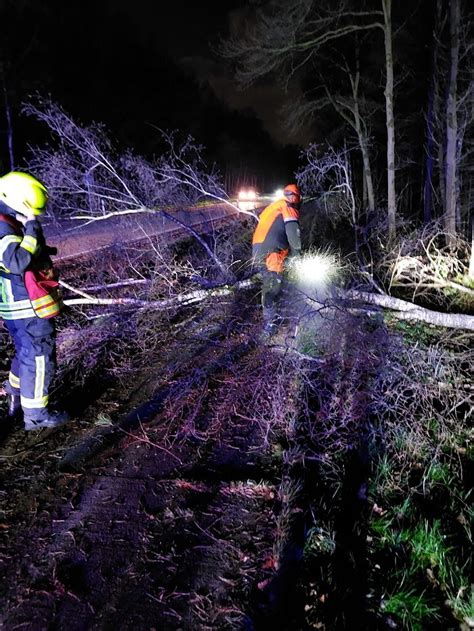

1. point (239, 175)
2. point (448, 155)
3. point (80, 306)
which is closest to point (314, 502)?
point (80, 306)

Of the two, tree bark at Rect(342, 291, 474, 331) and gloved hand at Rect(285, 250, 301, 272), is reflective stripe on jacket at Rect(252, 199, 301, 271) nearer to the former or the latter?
gloved hand at Rect(285, 250, 301, 272)

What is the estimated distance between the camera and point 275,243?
17.0 feet

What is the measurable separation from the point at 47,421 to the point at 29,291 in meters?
1.05

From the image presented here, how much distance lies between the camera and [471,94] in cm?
929

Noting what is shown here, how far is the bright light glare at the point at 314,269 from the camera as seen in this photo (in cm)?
569

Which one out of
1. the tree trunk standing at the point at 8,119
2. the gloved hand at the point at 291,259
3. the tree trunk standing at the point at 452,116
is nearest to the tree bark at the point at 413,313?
the gloved hand at the point at 291,259

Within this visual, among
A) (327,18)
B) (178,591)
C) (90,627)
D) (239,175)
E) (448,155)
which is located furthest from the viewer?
(239,175)

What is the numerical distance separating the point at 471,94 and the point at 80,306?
948cm

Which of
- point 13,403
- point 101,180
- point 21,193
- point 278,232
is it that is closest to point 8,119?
point 101,180

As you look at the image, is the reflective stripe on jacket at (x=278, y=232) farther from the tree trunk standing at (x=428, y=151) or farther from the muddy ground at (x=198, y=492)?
the tree trunk standing at (x=428, y=151)

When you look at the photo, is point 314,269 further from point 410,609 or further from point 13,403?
point 410,609

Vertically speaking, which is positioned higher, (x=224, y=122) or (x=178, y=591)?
(x=224, y=122)

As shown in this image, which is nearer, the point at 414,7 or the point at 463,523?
the point at 463,523

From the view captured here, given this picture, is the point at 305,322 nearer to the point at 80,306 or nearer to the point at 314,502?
the point at 314,502
